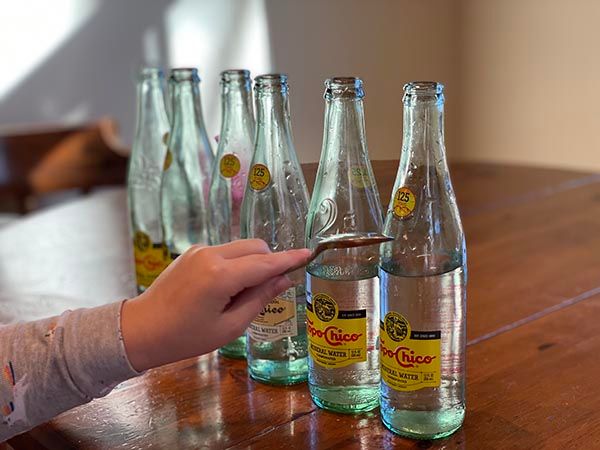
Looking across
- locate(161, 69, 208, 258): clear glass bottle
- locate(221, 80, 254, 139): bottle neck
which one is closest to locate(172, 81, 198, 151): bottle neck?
locate(161, 69, 208, 258): clear glass bottle

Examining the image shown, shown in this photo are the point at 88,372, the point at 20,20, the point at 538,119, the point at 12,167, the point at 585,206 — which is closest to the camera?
the point at 88,372

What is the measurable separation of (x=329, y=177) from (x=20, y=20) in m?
2.39

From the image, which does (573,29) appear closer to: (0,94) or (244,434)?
(0,94)

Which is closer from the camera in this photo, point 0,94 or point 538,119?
point 0,94

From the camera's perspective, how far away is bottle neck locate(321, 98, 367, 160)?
69 centimetres

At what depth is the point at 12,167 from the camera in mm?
2328

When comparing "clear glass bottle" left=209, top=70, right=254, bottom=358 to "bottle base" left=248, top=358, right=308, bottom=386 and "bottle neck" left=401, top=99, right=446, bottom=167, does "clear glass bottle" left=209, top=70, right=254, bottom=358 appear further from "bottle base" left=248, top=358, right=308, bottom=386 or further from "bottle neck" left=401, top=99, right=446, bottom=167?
"bottle neck" left=401, top=99, right=446, bottom=167

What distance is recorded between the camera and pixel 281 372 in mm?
780

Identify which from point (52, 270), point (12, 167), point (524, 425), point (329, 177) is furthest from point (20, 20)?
point (524, 425)

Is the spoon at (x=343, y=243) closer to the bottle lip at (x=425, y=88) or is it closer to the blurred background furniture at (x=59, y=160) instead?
the bottle lip at (x=425, y=88)

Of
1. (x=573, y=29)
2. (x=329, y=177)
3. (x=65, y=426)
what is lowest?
(x=65, y=426)

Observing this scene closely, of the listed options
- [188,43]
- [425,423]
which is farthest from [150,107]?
[188,43]

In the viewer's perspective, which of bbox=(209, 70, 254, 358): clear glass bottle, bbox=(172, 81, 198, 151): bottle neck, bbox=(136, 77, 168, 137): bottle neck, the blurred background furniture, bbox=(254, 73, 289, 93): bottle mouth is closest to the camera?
bbox=(254, 73, 289, 93): bottle mouth

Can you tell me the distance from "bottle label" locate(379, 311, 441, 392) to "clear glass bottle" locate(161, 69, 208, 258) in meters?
0.39
